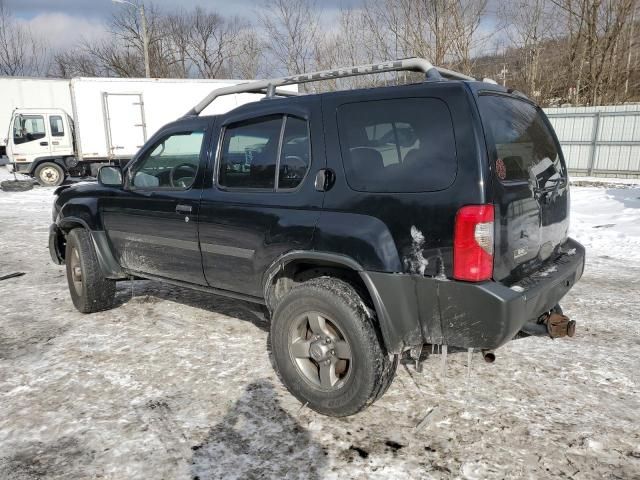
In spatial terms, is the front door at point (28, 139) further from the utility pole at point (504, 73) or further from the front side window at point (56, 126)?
the utility pole at point (504, 73)

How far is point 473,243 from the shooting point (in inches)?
94.0

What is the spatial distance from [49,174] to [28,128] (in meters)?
1.67

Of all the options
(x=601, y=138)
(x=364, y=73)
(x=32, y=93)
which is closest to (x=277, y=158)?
(x=364, y=73)

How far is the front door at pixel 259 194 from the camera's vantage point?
302 centimetres

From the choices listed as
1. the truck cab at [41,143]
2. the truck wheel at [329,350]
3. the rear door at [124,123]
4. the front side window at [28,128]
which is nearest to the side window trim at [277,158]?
the truck wheel at [329,350]

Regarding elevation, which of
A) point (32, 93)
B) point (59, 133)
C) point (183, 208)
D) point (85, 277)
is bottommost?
point (85, 277)

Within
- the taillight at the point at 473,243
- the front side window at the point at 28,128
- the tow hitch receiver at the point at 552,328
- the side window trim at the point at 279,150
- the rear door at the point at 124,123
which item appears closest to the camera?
the taillight at the point at 473,243

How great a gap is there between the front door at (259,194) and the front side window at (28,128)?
641 inches

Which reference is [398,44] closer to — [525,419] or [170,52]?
[525,419]

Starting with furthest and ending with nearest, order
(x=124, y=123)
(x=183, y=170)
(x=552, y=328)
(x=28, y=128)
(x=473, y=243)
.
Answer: (x=28, y=128), (x=124, y=123), (x=183, y=170), (x=552, y=328), (x=473, y=243)

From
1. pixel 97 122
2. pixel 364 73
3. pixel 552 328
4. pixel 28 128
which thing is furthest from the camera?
pixel 28 128

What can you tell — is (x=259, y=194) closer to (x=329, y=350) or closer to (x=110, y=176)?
(x=329, y=350)

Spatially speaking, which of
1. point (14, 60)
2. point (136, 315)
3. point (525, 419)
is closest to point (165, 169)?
point (136, 315)

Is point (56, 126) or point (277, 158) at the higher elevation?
point (56, 126)
